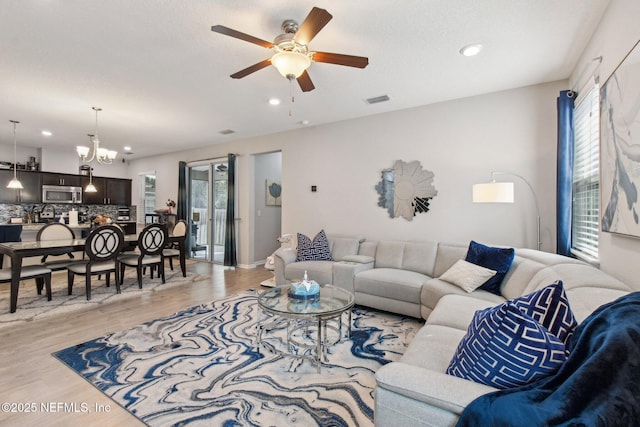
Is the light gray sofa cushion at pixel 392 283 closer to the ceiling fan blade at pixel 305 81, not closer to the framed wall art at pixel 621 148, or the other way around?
the framed wall art at pixel 621 148

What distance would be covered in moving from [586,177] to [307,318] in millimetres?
2919

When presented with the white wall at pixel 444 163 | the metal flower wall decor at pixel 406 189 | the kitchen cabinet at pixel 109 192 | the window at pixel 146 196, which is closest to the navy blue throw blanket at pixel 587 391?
the white wall at pixel 444 163

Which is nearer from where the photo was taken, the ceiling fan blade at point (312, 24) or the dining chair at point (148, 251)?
the ceiling fan blade at point (312, 24)

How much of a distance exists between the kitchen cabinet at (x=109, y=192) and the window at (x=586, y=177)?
9812 mm

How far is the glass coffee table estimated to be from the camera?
2.35 m

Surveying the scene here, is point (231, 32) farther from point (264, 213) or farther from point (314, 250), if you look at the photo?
point (264, 213)

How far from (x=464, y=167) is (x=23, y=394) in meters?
4.74

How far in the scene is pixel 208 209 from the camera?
706 centimetres

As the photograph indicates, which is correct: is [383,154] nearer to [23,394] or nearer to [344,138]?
[344,138]

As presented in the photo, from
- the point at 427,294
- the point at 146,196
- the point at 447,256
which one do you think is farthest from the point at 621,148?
the point at 146,196

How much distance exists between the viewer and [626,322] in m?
0.97

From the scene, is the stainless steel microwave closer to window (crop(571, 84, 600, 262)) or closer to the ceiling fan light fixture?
the ceiling fan light fixture

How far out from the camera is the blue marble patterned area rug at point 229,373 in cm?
183

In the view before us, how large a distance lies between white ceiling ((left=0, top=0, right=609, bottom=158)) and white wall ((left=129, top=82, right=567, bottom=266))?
0.88ft
